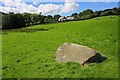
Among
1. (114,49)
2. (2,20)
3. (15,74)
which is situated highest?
(2,20)

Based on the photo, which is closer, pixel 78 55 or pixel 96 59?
pixel 96 59

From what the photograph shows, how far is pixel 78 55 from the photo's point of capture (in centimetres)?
2136

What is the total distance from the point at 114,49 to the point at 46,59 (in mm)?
7474

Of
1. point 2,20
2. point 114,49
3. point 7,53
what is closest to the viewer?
point 114,49

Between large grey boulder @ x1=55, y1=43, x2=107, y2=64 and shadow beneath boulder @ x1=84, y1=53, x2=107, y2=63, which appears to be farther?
large grey boulder @ x1=55, y1=43, x2=107, y2=64

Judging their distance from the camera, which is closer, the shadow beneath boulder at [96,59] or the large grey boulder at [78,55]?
the shadow beneath boulder at [96,59]

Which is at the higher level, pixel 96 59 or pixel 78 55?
pixel 78 55

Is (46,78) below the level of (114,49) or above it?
below

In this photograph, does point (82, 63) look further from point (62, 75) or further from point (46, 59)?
point (46, 59)

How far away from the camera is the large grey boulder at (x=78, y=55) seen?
812 inches

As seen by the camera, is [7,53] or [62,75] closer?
[62,75]

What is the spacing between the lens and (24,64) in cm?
2248

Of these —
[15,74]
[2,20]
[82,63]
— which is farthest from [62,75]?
[2,20]

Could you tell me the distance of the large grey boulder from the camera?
20620mm
